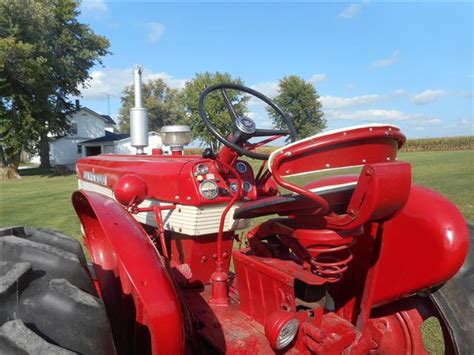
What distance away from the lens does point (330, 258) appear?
171 cm

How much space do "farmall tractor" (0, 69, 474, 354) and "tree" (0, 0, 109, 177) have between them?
907 inches

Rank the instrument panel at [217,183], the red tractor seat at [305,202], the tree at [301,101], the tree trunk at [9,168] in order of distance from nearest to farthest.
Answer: the red tractor seat at [305,202] → the instrument panel at [217,183] → the tree trunk at [9,168] → the tree at [301,101]

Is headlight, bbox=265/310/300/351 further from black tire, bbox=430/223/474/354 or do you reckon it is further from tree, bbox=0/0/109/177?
tree, bbox=0/0/109/177

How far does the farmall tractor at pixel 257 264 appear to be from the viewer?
4.60ft

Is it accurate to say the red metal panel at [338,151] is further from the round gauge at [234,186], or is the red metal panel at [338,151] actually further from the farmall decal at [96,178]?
the farmall decal at [96,178]

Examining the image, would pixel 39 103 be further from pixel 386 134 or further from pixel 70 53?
pixel 386 134

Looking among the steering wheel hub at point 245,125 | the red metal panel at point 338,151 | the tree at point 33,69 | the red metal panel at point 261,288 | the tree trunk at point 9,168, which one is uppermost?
the tree at point 33,69

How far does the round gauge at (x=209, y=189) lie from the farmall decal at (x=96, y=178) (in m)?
1.18

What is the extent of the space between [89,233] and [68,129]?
29.3 m

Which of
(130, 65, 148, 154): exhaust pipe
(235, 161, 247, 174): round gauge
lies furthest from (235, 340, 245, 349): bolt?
(130, 65, 148, 154): exhaust pipe

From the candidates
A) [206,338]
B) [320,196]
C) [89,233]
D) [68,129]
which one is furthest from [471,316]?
[68,129]

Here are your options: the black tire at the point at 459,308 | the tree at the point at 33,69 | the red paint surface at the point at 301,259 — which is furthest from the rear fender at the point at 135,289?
the tree at the point at 33,69

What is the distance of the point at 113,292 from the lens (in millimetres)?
1878

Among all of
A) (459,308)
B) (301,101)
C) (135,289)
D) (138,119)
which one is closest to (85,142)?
(301,101)
